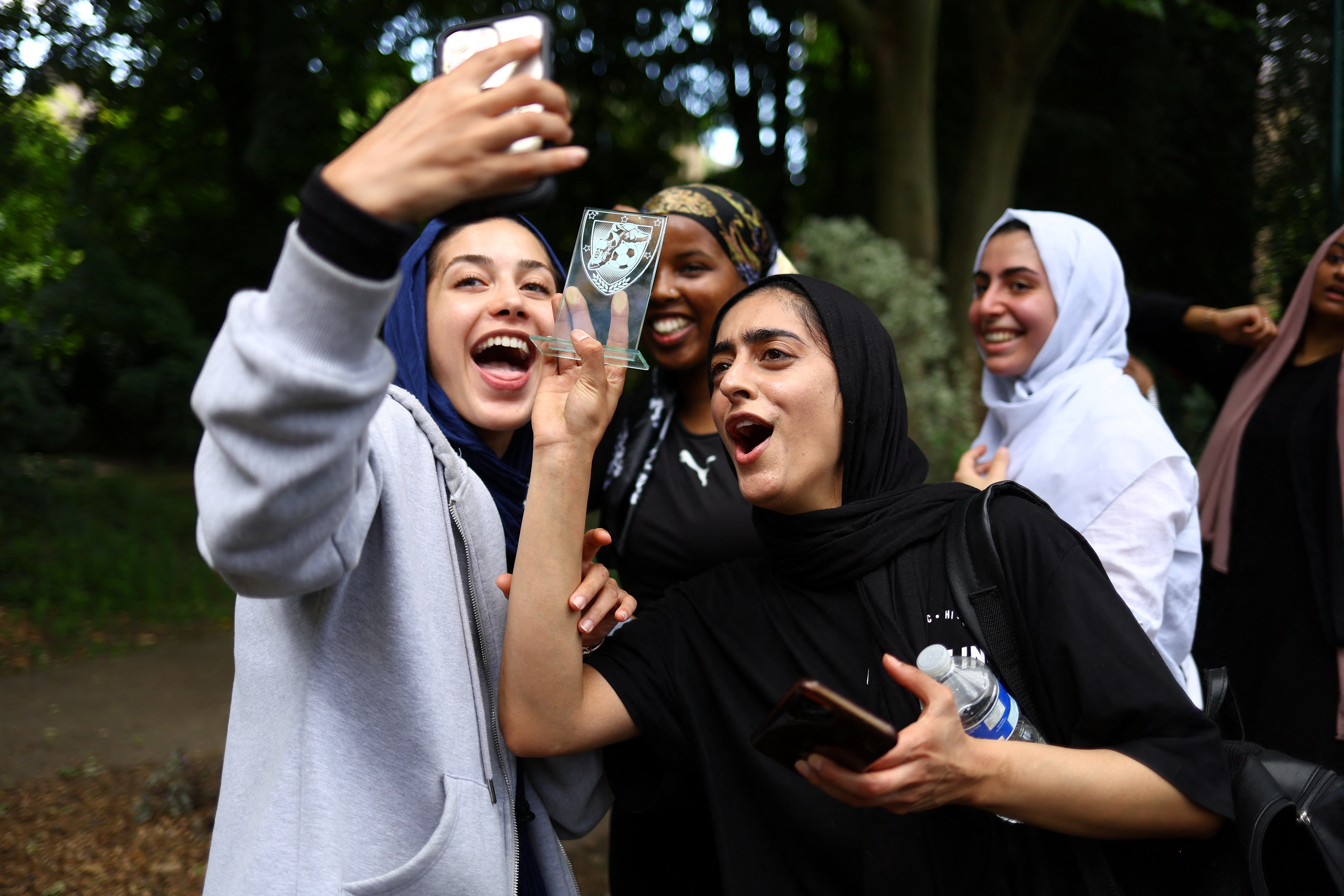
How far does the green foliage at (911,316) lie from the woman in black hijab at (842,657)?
5.84 metres

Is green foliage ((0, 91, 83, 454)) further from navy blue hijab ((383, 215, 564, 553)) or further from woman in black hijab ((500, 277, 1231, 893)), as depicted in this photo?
woman in black hijab ((500, 277, 1231, 893))

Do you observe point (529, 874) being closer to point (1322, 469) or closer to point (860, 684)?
point (860, 684)

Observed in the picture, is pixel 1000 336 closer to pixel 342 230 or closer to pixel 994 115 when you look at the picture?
pixel 342 230

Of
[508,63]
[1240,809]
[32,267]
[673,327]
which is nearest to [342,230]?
[508,63]

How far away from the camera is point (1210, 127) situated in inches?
351

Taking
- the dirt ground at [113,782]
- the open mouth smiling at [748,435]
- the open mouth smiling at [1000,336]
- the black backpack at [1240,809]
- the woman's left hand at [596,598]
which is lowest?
the dirt ground at [113,782]

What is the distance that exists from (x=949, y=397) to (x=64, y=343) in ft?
23.1

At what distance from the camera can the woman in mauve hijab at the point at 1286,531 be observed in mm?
3301

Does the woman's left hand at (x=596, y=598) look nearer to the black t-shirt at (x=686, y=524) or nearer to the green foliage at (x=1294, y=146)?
the black t-shirt at (x=686, y=524)

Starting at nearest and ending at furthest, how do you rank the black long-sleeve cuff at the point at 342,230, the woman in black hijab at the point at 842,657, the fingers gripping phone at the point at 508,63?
1. the black long-sleeve cuff at the point at 342,230
2. the fingers gripping phone at the point at 508,63
3. the woman in black hijab at the point at 842,657

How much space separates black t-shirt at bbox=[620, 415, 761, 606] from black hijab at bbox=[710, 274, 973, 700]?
0.65m

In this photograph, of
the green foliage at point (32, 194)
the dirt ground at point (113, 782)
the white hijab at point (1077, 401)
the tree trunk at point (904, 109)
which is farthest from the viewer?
the tree trunk at point (904, 109)

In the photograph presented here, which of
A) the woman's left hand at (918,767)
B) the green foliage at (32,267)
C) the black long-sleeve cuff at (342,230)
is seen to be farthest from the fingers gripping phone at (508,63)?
the green foliage at (32,267)

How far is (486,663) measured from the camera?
6.25ft
